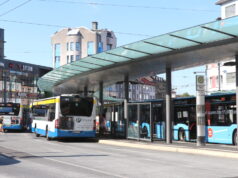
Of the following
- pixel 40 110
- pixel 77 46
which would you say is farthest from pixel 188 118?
pixel 77 46

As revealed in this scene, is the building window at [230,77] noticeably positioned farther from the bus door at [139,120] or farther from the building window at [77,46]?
the building window at [77,46]

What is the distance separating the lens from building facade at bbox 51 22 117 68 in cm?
9438

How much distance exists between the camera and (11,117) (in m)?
41.1

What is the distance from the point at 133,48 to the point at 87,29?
7711 cm

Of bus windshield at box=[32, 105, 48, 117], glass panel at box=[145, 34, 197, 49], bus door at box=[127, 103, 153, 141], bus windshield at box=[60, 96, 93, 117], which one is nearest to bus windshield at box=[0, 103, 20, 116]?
bus windshield at box=[32, 105, 48, 117]

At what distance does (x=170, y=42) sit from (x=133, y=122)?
27.6 ft

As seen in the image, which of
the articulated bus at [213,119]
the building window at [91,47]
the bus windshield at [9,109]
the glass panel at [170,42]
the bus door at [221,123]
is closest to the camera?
the glass panel at [170,42]

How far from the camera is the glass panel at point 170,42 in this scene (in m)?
17.6

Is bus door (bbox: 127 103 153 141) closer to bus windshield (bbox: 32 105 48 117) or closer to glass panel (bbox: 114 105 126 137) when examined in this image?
glass panel (bbox: 114 105 126 137)

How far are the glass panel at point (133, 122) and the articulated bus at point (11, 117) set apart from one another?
18437 mm

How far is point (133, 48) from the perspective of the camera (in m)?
Result: 19.9

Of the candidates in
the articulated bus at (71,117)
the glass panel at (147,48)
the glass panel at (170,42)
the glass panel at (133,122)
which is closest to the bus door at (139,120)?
the glass panel at (133,122)

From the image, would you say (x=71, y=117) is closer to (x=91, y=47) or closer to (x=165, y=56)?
(x=165, y=56)

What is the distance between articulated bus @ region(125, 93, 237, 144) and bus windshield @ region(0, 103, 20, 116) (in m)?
18.7
